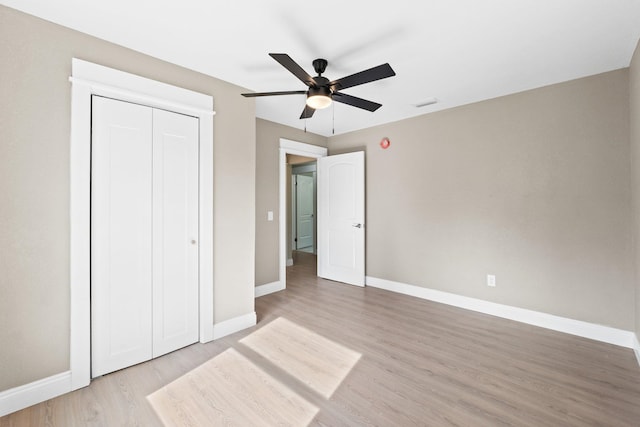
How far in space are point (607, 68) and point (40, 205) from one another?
4.84 meters

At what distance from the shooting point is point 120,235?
2.18 metres

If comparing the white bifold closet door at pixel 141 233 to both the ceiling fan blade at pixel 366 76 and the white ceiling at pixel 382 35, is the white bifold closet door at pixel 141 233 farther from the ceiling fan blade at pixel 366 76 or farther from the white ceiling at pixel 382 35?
the ceiling fan blade at pixel 366 76

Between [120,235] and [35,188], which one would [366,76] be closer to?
[120,235]

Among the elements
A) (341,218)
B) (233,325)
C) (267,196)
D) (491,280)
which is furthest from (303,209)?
(491,280)

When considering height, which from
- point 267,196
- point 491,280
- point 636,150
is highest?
point 636,150

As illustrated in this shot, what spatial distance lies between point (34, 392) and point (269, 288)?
2.56 metres

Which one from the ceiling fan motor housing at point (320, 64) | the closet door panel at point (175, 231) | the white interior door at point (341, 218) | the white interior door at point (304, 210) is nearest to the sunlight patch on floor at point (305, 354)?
the closet door panel at point (175, 231)

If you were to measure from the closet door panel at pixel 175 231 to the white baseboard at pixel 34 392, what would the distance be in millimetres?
582

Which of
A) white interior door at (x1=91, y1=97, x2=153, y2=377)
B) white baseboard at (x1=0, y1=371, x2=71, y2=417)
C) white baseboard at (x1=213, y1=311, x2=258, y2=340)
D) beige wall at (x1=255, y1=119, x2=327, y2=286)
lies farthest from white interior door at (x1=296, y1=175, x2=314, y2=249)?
white baseboard at (x1=0, y1=371, x2=71, y2=417)

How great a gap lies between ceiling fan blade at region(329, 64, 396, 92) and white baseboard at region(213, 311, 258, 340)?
2.44 meters

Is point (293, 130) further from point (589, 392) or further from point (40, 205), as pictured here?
point (589, 392)

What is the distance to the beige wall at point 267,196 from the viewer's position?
4.04 metres

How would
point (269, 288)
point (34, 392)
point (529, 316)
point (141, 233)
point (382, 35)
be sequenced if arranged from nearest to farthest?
point (34, 392)
point (382, 35)
point (141, 233)
point (529, 316)
point (269, 288)

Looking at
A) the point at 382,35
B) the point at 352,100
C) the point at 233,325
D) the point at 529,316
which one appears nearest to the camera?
the point at 382,35
